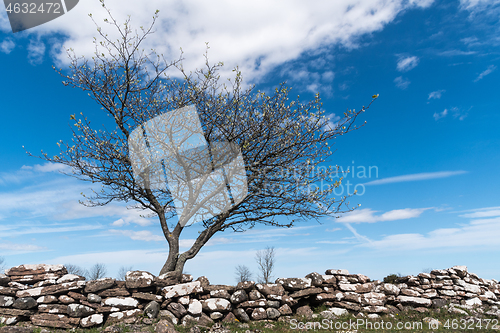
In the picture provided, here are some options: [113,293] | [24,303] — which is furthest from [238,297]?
[24,303]

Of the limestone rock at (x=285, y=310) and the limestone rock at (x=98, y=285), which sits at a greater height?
the limestone rock at (x=98, y=285)

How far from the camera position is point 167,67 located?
14.5 m

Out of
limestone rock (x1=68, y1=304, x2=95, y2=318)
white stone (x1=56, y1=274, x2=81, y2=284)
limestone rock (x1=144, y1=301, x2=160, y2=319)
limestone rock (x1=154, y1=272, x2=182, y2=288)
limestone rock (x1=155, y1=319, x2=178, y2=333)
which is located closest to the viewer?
limestone rock (x1=155, y1=319, x2=178, y2=333)

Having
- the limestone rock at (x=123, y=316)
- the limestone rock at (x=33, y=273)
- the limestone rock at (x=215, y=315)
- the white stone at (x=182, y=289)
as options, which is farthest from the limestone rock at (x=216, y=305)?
the limestone rock at (x=33, y=273)

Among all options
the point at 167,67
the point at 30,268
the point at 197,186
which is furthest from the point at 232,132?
the point at 30,268

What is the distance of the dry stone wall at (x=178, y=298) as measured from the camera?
11.6 m

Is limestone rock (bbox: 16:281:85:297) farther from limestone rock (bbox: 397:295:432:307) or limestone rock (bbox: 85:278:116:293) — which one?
limestone rock (bbox: 397:295:432:307)

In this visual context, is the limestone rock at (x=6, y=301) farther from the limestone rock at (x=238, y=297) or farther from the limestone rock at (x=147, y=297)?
the limestone rock at (x=238, y=297)

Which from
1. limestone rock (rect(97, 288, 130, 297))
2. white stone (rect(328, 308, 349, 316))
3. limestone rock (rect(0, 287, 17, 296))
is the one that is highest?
limestone rock (rect(97, 288, 130, 297))

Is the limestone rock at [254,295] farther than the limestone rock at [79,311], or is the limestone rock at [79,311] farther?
the limestone rock at [254,295]

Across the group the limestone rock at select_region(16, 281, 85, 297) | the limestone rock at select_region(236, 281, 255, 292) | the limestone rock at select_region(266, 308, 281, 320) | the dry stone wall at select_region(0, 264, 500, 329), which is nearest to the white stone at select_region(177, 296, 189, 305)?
the dry stone wall at select_region(0, 264, 500, 329)

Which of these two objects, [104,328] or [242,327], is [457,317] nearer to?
[242,327]

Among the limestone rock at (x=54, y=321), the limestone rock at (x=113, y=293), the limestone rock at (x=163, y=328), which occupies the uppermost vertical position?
the limestone rock at (x=113, y=293)

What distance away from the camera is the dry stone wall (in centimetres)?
1165
